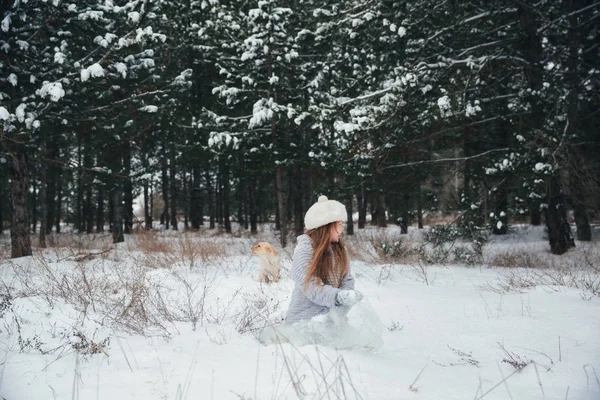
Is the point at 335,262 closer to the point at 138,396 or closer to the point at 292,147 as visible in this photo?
the point at 138,396

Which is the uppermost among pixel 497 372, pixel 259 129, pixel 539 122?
pixel 259 129

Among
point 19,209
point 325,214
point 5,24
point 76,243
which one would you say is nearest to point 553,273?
point 325,214

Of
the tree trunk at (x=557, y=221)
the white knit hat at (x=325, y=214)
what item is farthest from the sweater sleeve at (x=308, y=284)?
the tree trunk at (x=557, y=221)

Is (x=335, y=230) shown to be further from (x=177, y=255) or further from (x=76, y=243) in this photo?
(x=76, y=243)

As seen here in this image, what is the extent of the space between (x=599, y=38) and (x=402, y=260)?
8.69 m

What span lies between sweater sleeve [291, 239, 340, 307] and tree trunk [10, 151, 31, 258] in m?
8.63

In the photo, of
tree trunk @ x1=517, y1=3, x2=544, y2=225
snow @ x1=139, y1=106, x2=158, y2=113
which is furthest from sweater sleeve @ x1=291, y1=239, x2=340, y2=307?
snow @ x1=139, y1=106, x2=158, y2=113

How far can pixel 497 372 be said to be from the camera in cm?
270

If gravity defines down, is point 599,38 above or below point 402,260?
above

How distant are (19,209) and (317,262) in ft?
30.1

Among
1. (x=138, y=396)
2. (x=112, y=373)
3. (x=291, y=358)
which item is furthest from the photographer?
(x=291, y=358)

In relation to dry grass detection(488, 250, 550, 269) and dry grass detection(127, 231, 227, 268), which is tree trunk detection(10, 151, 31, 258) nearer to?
dry grass detection(127, 231, 227, 268)

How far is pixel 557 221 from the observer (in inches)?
370

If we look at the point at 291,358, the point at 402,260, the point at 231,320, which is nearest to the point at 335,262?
the point at 291,358
